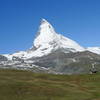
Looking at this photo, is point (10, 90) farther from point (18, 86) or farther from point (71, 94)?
point (71, 94)

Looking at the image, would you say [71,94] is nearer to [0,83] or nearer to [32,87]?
[32,87]

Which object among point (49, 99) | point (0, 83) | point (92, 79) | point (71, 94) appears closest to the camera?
point (49, 99)

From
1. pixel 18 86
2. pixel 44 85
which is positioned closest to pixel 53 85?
pixel 44 85

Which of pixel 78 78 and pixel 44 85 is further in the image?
pixel 78 78

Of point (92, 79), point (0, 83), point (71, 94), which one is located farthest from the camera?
point (92, 79)

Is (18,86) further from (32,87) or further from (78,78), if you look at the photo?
(78,78)

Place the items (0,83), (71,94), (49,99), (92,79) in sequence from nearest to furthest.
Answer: (49,99), (71,94), (0,83), (92,79)

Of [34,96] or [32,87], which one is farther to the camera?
[32,87]

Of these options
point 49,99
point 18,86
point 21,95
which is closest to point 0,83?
point 18,86

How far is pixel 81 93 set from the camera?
79.9 metres

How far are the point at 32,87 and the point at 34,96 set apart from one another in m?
7.70

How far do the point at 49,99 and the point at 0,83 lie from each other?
17.2 meters

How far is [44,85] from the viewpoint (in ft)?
287

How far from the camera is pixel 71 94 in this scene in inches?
3083
